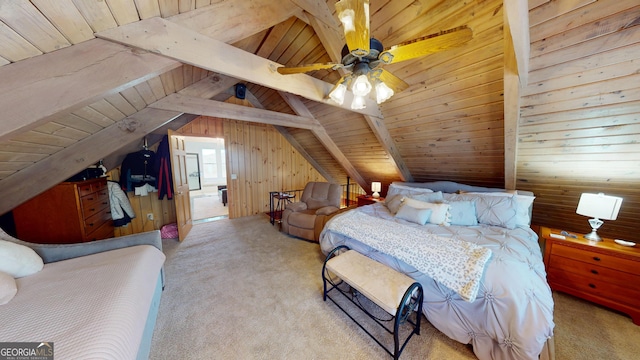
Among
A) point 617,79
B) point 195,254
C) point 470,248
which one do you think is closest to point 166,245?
point 195,254

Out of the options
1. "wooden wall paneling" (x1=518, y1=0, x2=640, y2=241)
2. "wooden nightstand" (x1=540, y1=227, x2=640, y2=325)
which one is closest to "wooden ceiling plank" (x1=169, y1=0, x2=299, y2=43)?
"wooden wall paneling" (x1=518, y1=0, x2=640, y2=241)

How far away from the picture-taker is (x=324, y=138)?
148 inches

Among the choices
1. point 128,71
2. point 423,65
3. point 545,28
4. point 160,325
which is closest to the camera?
point 128,71

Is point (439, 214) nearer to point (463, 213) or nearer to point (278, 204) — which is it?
point (463, 213)

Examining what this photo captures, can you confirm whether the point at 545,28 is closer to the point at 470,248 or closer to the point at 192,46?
the point at 470,248

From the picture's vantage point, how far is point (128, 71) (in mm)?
1187

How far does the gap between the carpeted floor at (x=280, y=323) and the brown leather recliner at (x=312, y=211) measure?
0.66m

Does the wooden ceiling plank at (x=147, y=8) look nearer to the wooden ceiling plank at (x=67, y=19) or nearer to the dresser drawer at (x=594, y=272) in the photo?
the wooden ceiling plank at (x=67, y=19)

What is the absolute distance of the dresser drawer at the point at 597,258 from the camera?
1.61m

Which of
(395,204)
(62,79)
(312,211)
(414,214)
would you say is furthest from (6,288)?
(395,204)

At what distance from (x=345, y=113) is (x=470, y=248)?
236 centimetres

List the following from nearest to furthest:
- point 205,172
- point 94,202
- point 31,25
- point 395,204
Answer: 1. point 31,25
2. point 94,202
3. point 395,204
4. point 205,172

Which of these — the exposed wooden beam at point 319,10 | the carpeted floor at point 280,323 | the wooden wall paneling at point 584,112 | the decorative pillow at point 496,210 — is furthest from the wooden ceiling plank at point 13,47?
the decorative pillow at point 496,210

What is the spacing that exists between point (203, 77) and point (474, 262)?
3.57 meters
